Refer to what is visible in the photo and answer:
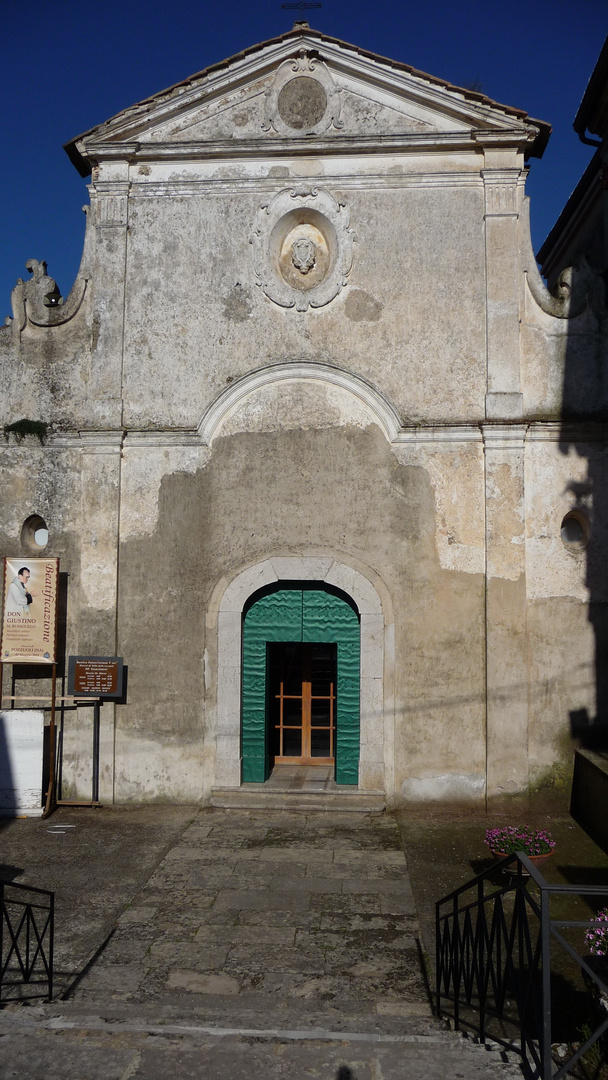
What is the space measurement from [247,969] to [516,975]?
229 cm

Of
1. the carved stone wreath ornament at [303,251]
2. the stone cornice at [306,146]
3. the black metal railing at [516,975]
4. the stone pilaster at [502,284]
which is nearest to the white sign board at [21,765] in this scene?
the black metal railing at [516,975]

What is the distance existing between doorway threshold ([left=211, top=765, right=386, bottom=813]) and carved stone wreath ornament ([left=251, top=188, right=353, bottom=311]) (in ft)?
20.2

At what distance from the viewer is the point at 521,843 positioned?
26.8ft

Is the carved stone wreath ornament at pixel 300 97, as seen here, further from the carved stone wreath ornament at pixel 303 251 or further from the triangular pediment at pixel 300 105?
the carved stone wreath ornament at pixel 303 251

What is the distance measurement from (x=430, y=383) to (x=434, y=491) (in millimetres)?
1382

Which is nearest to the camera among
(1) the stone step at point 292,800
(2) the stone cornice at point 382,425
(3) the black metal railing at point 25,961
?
(3) the black metal railing at point 25,961

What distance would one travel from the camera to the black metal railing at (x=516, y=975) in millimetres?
4262

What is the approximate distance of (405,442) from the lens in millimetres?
10555

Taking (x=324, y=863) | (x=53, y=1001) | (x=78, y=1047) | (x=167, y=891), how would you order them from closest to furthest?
(x=78, y=1047) < (x=53, y=1001) < (x=167, y=891) < (x=324, y=863)

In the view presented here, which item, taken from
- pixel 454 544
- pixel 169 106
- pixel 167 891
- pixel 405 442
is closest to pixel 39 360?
pixel 169 106

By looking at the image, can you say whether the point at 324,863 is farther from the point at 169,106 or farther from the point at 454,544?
the point at 169,106

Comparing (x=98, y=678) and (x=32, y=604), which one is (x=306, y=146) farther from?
(x=98, y=678)

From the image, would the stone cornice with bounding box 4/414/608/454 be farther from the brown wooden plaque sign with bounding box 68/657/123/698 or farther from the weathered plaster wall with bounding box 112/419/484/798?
the brown wooden plaque sign with bounding box 68/657/123/698

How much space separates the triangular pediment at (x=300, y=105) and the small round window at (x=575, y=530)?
15.8 feet
